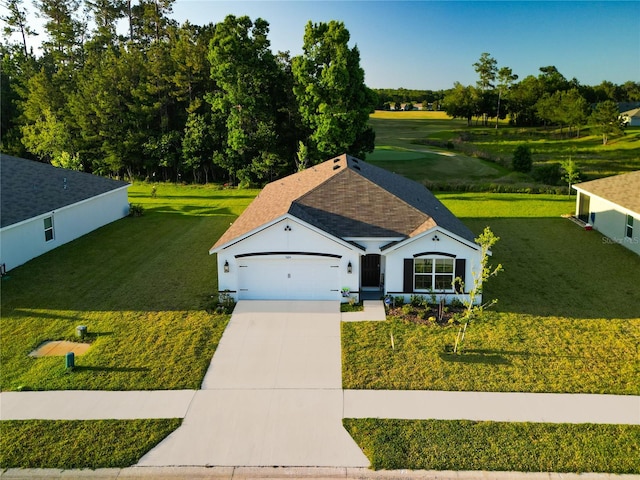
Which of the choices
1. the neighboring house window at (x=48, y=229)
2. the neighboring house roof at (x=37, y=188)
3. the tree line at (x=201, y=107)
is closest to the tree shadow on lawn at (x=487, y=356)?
the neighboring house roof at (x=37, y=188)

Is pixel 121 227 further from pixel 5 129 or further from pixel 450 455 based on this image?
pixel 5 129

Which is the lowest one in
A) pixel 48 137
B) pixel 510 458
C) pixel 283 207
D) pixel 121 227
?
pixel 510 458

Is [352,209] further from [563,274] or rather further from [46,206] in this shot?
[46,206]

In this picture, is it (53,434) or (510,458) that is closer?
(510,458)

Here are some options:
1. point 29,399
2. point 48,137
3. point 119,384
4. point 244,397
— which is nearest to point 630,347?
point 244,397

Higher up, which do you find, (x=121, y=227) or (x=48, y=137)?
(x=48, y=137)
